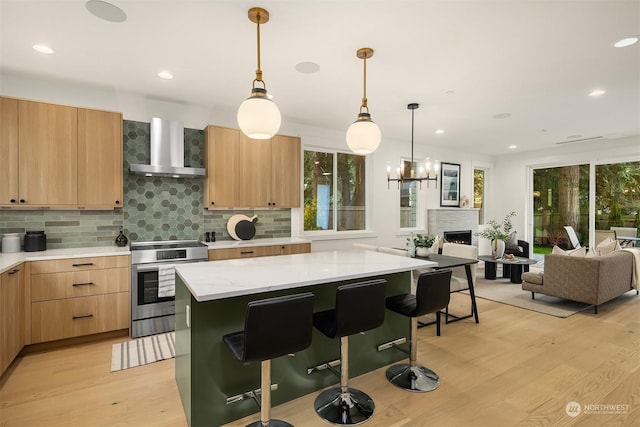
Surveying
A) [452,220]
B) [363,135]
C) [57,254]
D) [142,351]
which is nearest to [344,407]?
[363,135]

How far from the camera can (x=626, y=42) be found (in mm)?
2596

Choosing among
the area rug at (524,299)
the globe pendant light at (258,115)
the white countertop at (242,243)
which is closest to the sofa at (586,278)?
the area rug at (524,299)

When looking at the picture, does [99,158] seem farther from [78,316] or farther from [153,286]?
[78,316]

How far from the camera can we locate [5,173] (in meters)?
3.02

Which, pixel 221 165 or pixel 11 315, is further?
pixel 221 165

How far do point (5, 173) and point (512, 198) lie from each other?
897 cm

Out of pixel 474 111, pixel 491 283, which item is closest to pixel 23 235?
pixel 474 111

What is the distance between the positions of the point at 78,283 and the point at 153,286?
654 mm

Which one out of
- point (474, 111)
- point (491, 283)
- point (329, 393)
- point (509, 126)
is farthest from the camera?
point (491, 283)

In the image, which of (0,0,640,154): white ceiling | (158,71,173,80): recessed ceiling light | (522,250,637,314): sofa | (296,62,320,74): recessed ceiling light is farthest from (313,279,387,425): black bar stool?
(522,250,637,314): sofa

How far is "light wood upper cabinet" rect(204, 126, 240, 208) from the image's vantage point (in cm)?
403

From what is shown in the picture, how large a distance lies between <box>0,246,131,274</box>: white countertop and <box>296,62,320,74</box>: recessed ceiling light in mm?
2567

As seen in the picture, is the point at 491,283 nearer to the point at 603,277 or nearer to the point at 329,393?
the point at 603,277

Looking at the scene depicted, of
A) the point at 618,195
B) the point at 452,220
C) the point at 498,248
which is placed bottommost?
the point at 498,248
